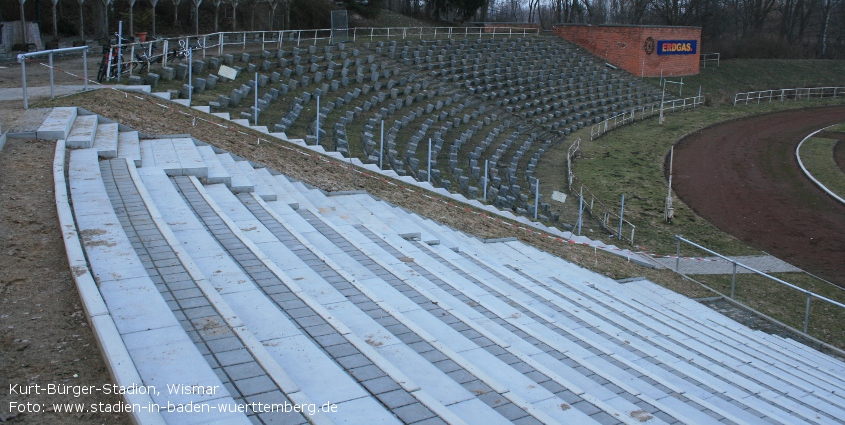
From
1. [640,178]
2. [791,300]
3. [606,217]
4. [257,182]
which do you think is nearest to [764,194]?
[640,178]

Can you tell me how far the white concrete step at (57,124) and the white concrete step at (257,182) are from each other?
283 cm

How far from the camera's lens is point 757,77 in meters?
47.7

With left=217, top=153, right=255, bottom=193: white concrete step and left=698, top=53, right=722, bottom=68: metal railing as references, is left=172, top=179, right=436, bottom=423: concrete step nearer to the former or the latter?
left=217, top=153, right=255, bottom=193: white concrete step

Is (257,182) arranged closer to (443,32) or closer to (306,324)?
(306,324)

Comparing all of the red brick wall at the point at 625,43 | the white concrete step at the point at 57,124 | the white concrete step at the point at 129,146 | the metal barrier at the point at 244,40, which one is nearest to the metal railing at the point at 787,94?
the red brick wall at the point at 625,43

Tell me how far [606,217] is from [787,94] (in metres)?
32.2

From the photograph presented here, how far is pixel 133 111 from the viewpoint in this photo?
15008mm

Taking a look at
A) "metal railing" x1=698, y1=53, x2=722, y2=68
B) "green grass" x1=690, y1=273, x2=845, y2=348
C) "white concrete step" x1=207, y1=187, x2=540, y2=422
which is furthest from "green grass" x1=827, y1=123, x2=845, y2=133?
"white concrete step" x1=207, y1=187, x2=540, y2=422

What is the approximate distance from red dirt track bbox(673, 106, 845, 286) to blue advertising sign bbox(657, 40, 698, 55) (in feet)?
34.8

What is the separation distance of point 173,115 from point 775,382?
12810 millimetres

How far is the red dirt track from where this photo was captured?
18.6 metres

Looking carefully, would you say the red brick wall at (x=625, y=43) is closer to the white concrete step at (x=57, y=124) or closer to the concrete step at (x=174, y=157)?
the concrete step at (x=174, y=157)

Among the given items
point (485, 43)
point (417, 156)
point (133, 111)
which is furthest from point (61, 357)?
point (485, 43)

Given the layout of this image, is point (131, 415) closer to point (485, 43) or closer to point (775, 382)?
point (775, 382)
